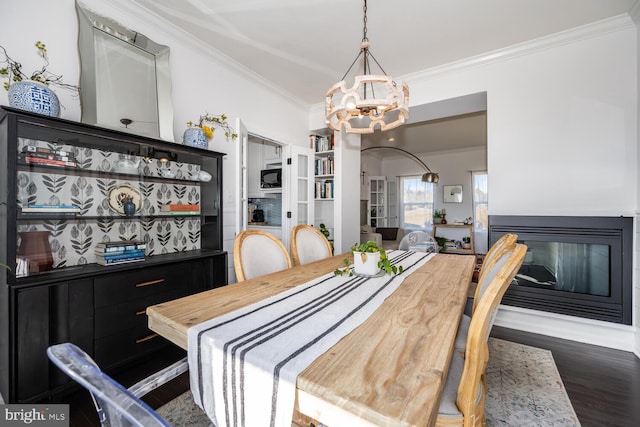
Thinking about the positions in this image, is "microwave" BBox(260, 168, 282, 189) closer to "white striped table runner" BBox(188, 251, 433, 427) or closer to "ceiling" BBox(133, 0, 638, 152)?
"ceiling" BBox(133, 0, 638, 152)

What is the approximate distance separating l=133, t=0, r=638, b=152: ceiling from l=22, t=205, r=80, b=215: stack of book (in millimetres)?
1633

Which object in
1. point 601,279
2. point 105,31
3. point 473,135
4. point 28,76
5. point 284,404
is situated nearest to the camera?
point 284,404

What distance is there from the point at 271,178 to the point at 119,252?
2.47 metres

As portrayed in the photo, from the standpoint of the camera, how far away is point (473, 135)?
18.5ft

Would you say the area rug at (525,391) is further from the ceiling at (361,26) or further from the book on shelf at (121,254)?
the ceiling at (361,26)

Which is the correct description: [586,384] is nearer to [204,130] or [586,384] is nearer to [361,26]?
[361,26]

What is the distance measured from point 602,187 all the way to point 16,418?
422 centimetres

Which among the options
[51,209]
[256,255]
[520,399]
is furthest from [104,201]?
[520,399]

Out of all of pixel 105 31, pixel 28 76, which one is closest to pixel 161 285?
pixel 28 76

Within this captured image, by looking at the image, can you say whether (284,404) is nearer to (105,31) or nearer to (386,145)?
(105,31)

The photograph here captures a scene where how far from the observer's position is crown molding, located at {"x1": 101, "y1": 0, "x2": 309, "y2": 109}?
210 cm

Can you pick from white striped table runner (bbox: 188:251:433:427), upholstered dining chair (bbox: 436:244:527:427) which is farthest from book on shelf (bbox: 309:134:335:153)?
upholstered dining chair (bbox: 436:244:527:427)

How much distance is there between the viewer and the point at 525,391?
1712mm

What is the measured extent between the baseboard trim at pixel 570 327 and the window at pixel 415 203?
4.73m
